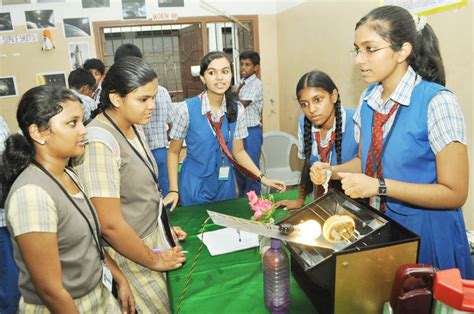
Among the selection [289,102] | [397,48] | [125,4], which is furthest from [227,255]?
[125,4]

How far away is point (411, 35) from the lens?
4.10 ft

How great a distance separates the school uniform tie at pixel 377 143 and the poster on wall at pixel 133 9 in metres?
4.40

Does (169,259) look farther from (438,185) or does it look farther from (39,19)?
(39,19)

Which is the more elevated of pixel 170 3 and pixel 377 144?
pixel 170 3

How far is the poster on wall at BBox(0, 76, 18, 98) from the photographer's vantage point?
4.76m

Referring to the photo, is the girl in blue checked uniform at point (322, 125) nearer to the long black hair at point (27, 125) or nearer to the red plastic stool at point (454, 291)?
the red plastic stool at point (454, 291)

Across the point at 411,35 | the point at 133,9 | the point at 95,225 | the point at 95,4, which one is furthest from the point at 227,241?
the point at 95,4

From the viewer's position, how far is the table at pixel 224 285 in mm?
1119

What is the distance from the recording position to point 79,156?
1.29 meters

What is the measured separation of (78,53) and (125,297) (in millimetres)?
4401

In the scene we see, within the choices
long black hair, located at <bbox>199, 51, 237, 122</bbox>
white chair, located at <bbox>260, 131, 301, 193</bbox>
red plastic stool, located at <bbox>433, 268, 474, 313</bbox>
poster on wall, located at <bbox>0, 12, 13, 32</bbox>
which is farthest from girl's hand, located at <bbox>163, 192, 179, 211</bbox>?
poster on wall, located at <bbox>0, 12, 13, 32</bbox>

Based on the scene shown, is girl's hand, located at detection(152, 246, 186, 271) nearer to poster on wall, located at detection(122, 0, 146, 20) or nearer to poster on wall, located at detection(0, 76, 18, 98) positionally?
poster on wall, located at detection(122, 0, 146, 20)

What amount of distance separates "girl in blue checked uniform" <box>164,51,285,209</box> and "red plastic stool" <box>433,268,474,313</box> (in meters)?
1.47

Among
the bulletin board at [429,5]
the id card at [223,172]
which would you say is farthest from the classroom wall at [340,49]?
the id card at [223,172]
